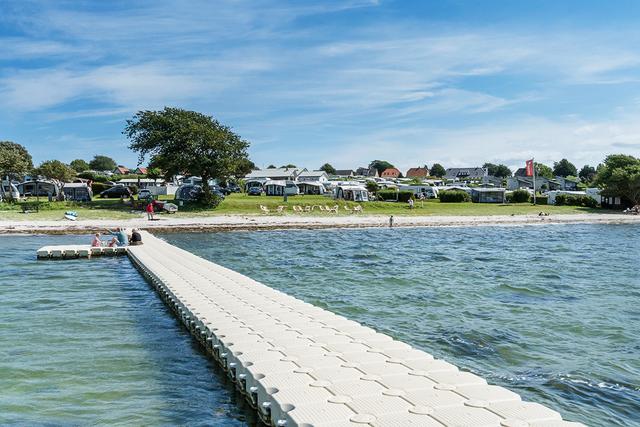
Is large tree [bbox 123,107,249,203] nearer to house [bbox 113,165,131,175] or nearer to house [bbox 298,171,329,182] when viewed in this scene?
house [bbox 298,171,329,182]

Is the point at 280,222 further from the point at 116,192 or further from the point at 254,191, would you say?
the point at 254,191

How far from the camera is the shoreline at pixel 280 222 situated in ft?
130

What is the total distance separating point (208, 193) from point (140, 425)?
46948 millimetres

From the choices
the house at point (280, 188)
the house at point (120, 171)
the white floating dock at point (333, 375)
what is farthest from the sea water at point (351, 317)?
the house at point (120, 171)

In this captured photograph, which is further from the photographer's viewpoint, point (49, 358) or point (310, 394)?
point (49, 358)

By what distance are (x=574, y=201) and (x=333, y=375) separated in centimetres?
6995

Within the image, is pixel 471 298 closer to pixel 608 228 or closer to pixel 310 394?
pixel 310 394

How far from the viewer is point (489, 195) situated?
73688 millimetres

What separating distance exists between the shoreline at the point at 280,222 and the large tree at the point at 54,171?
1731cm

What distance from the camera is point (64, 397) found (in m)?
9.30

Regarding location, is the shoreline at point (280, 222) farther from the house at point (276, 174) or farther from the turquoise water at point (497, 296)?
the house at point (276, 174)

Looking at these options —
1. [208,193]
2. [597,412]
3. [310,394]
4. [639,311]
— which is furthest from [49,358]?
[208,193]

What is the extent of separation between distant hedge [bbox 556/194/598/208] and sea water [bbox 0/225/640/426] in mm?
40096

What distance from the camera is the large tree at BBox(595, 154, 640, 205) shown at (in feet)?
211
